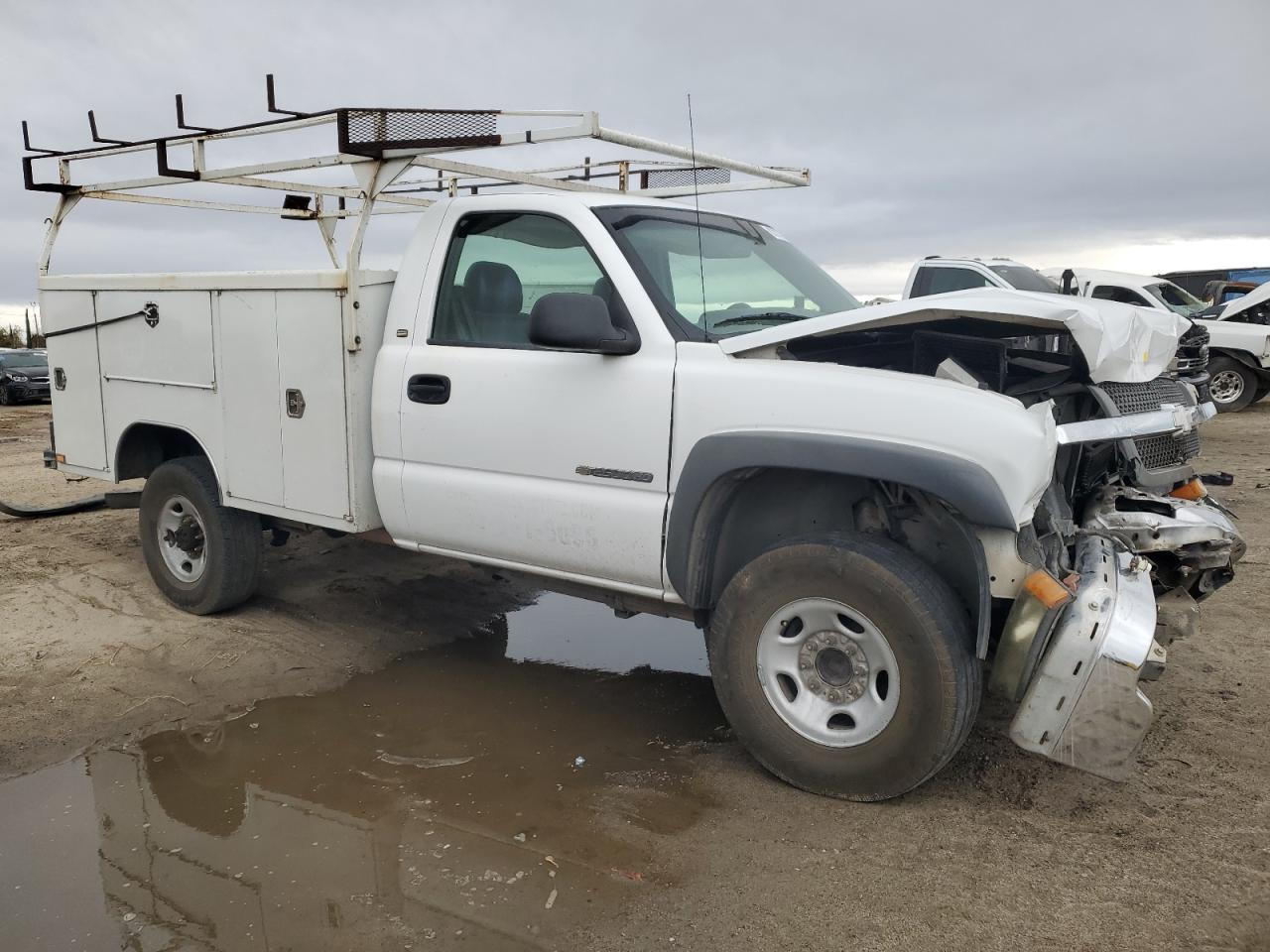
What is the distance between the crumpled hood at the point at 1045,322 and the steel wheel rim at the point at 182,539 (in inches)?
132

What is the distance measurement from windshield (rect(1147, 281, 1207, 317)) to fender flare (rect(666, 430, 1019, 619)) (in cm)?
1163

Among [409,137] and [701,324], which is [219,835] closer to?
[701,324]

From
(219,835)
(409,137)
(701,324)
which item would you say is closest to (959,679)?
(701,324)

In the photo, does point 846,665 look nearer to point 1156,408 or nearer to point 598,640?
point 1156,408

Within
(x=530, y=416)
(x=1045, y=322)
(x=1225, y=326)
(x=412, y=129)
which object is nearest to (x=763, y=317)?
(x=530, y=416)

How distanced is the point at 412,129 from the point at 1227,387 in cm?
1419

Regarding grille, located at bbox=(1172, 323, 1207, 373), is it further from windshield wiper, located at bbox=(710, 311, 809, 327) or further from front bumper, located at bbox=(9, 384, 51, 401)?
front bumper, located at bbox=(9, 384, 51, 401)

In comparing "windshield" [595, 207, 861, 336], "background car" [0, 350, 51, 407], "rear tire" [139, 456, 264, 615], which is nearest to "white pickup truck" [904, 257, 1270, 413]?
→ "windshield" [595, 207, 861, 336]

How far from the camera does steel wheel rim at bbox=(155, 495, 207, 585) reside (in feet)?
17.9

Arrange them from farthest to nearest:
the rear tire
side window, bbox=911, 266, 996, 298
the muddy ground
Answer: side window, bbox=911, 266, 996, 298, the rear tire, the muddy ground

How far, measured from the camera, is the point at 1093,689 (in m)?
3.10

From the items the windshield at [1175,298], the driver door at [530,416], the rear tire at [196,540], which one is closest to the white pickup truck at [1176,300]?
the windshield at [1175,298]

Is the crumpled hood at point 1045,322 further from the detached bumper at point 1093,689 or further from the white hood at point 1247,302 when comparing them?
the white hood at point 1247,302

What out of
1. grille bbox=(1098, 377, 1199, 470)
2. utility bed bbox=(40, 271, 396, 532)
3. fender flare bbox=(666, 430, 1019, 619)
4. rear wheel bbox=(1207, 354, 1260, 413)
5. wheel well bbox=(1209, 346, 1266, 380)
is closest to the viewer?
fender flare bbox=(666, 430, 1019, 619)
